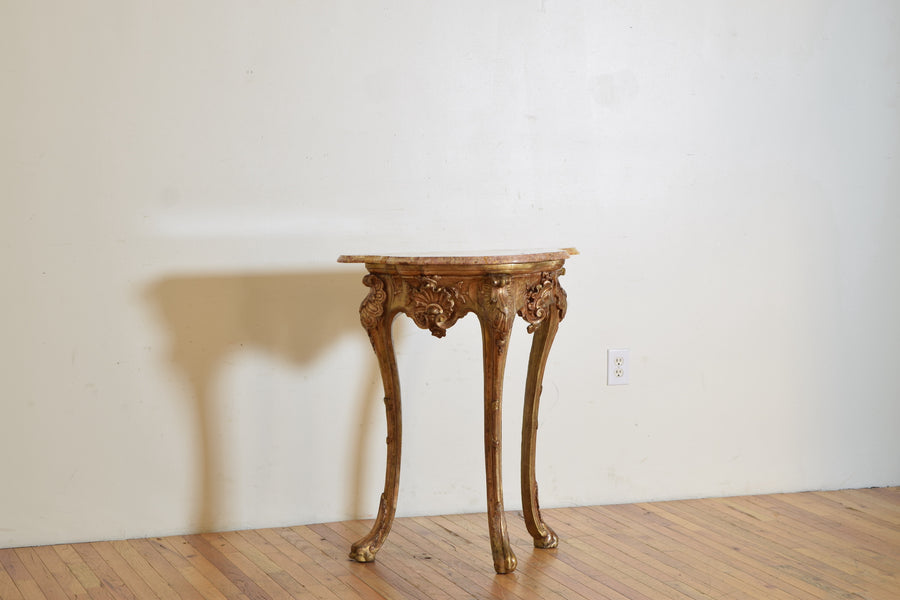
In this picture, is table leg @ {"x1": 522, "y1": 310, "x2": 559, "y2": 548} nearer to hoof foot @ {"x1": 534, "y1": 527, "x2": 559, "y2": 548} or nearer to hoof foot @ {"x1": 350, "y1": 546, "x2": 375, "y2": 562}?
hoof foot @ {"x1": 534, "y1": 527, "x2": 559, "y2": 548}

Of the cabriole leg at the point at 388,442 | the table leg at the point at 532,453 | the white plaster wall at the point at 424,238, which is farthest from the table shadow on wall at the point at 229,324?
the table leg at the point at 532,453

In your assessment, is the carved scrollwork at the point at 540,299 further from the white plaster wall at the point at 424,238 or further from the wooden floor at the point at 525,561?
the wooden floor at the point at 525,561

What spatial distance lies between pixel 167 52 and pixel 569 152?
1.02 metres

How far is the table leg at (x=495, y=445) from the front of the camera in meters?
2.02

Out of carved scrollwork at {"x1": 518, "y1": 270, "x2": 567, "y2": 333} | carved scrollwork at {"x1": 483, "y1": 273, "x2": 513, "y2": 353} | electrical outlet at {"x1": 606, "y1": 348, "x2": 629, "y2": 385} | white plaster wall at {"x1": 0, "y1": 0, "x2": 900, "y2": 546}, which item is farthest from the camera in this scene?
electrical outlet at {"x1": 606, "y1": 348, "x2": 629, "y2": 385}

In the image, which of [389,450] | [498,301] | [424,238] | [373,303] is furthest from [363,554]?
[424,238]

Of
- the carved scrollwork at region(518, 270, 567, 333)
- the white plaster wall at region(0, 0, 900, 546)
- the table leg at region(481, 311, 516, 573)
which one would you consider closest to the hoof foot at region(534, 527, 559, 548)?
the table leg at region(481, 311, 516, 573)

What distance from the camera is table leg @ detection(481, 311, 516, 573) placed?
6.62 feet

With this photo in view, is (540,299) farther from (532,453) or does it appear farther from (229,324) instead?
(229,324)

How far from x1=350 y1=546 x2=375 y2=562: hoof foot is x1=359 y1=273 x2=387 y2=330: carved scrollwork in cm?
49

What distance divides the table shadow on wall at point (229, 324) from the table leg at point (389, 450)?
319 mm

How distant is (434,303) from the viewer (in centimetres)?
198

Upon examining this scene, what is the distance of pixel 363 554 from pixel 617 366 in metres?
0.89

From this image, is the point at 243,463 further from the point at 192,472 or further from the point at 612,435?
the point at 612,435
